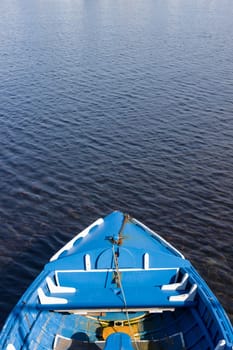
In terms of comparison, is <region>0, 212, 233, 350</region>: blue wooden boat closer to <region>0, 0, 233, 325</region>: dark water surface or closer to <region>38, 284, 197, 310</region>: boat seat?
<region>38, 284, 197, 310</region>: boat seat

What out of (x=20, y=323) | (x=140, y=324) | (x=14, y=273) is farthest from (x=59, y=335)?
(x=14, y=273)

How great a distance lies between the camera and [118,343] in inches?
437

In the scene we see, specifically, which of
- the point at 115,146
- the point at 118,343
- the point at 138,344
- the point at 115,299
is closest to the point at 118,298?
the point at 115,299

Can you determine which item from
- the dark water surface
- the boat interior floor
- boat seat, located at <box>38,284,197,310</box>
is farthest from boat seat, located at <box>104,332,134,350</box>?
the dark water surface

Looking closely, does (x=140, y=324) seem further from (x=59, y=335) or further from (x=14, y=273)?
(x=14, y=273)

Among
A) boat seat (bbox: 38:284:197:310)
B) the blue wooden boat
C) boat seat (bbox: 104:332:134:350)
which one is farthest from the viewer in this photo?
boat seat (bbox: 38:284:197:310)

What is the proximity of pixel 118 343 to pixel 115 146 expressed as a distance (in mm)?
22164

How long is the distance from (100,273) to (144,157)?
1703 centimetres

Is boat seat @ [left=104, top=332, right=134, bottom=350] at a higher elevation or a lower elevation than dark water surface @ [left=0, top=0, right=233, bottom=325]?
lower

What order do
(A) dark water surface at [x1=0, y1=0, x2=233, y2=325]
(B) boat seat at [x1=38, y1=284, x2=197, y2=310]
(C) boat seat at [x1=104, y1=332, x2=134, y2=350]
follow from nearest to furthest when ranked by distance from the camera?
1. (C) boat seat at [x1=104, y1=332, x2=134, y2=350]
2. (B) boat seat at [x1=38, y1=284, x2=197, y2=310]
3. (A) dark water surface at [x1=0, y1=0, x2=233, y2=325]

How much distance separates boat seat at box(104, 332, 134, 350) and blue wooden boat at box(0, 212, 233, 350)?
184 cm

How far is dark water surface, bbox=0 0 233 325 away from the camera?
71.7ft

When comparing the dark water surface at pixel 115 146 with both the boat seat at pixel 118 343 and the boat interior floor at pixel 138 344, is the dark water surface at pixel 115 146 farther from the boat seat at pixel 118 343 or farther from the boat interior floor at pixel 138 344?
the boat seat at pixel 118 343

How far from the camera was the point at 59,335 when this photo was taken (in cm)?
1353
